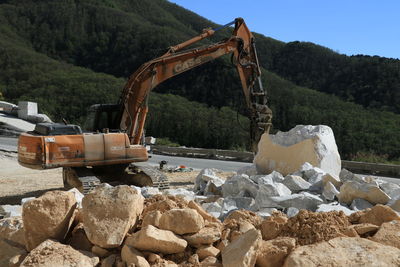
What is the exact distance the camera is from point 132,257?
3.96m

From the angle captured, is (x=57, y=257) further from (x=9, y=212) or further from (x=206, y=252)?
(x=9, y=212)

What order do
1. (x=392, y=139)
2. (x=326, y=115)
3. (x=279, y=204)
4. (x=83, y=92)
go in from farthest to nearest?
(x=83, y=92)
(x=326, y=115)
(x=392, y=139)
(x=279, y=204)

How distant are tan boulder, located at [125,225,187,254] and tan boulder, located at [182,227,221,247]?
0.09m

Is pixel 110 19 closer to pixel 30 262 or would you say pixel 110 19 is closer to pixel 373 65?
pixel 373 65

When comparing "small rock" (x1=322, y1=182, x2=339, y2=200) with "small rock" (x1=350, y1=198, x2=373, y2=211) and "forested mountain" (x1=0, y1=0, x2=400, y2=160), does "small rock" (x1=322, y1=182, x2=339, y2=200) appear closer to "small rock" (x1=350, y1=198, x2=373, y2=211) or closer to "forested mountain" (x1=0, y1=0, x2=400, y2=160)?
"small rock" (x1=350, y1=198, x2=373, y2=211)

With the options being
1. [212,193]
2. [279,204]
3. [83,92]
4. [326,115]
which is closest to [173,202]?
[279,204]

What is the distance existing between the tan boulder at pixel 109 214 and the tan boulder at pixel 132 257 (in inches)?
5.8

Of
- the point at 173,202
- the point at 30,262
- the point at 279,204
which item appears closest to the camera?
the point at 30,262

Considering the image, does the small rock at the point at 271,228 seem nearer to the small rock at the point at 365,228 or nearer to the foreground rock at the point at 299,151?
the small rock at the point at 365,228

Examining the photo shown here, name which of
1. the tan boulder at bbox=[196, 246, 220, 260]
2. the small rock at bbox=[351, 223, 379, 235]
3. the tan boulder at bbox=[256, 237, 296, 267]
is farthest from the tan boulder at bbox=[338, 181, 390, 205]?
the tan boulder at bbox=[196, 246, 220, 260]

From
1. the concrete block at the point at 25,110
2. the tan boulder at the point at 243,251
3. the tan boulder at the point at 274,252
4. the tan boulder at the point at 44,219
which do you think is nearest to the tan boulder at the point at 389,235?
the tan boulder at the point at 274,252

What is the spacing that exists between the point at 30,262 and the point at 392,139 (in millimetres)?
27519

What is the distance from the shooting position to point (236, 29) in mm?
12797

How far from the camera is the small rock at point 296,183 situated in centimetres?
768
